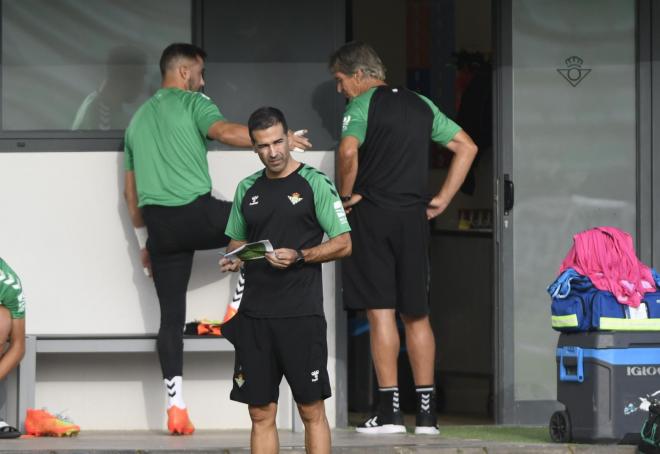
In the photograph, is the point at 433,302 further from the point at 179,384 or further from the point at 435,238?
the point at 179,384

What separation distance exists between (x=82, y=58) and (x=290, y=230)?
2.90 m

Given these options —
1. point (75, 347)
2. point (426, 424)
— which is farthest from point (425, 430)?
point (75, 347)

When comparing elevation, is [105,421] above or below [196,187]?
below

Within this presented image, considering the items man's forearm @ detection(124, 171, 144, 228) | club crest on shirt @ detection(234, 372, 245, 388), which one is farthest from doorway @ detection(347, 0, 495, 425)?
club crest on shirt @ detection(234, 372, 245, 388)

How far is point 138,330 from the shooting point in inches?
363

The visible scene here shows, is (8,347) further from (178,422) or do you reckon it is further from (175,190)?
(175,190)

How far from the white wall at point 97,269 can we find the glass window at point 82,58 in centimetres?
26

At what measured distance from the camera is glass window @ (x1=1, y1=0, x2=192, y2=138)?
9.33m

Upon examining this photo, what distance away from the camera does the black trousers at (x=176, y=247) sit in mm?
8719

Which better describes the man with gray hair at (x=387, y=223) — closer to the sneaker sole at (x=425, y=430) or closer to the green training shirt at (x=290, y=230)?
the sneaker sole at (x=425, y=430)

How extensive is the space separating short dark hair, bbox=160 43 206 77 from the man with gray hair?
76 cm

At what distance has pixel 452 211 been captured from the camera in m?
11.5

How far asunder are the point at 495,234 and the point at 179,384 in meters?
2.11

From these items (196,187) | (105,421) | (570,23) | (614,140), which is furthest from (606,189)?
(105,421)
